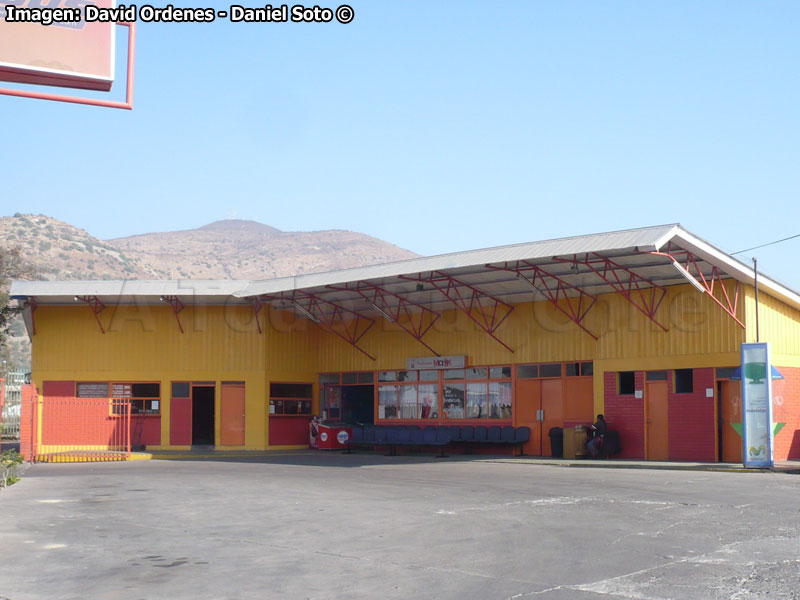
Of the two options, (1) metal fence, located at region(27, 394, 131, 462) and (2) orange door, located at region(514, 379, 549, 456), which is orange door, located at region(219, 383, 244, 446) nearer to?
(1) metal fence, located at region(27, 394, 131, 462)

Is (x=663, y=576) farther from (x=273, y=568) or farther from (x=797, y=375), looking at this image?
(x=797, y=375)

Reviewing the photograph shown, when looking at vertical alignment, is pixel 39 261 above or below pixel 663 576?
above

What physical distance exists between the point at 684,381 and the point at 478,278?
21.8 feet

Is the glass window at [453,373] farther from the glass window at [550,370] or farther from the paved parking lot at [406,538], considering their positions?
the paved parking lot at [406,538]

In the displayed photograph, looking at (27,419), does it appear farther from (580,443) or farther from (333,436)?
(580,443)

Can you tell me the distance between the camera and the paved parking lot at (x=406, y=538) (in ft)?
27.7

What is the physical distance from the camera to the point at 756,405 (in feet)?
73.9

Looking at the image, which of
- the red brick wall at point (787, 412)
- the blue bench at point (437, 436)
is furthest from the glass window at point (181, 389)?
the red brick wall at point (787, 412)

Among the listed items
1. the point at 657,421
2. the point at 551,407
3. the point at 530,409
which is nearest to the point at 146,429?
the point at 530,409

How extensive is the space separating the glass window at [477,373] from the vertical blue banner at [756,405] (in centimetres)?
1060

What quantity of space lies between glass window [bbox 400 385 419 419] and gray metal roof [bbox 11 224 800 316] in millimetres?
3166

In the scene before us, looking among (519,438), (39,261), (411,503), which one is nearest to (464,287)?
(519,438)

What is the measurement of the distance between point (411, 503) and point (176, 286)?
1872 cm

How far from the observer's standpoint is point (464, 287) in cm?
2956
